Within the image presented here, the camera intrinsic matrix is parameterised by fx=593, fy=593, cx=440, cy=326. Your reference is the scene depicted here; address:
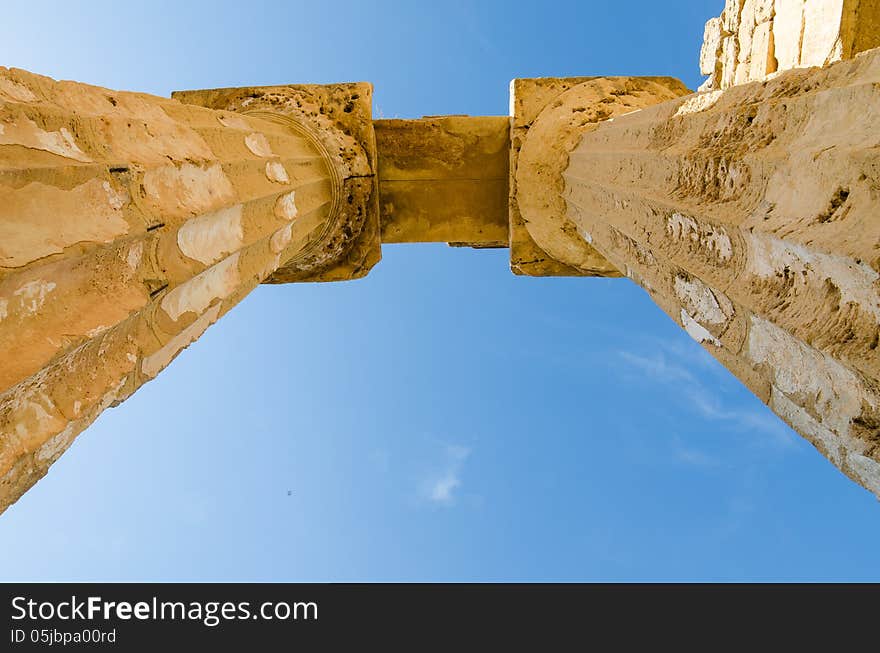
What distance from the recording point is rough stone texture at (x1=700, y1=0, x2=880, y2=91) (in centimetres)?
448

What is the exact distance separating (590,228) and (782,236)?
2687mm

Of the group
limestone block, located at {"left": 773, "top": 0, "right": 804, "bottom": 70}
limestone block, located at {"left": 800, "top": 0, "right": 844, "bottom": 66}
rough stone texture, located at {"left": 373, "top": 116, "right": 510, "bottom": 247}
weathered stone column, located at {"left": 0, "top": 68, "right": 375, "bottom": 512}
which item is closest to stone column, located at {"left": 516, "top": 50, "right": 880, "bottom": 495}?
weathered stone column, located at {"left": 0, "top": 68, "right": 375, "bottom": 512}

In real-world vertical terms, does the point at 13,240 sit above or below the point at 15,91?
below

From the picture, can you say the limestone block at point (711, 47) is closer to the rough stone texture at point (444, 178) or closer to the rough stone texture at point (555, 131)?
the rough stone texture at point (555, 131)

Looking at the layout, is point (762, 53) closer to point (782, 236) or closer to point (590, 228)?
point (590, 228)

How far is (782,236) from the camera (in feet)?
5.69

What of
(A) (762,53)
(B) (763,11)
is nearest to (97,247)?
(A) (762,53)

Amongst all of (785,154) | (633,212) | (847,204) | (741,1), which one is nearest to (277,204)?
(633,212)

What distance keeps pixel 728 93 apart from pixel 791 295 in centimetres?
129

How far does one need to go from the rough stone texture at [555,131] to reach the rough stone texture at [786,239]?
2.15m

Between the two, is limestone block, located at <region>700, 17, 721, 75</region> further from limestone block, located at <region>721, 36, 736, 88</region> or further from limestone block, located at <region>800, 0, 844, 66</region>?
limestone block, located at <region>800, 0, 844, 66</region>

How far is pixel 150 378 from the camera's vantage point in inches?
106

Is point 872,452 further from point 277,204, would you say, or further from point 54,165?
point 277,204

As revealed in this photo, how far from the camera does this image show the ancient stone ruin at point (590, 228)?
1.60m
